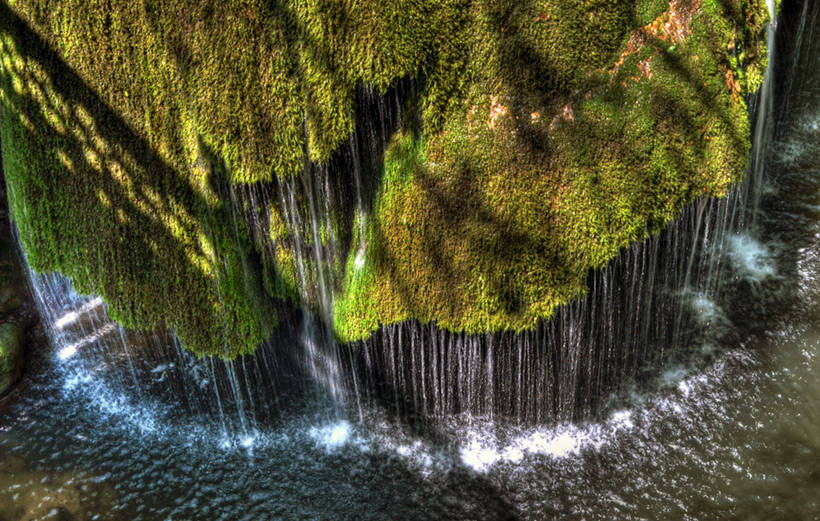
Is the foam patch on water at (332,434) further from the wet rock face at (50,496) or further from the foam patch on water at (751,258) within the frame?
the foam patch on water at (751,258)

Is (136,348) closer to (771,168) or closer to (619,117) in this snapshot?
(619,117)

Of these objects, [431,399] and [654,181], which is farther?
[431,399]

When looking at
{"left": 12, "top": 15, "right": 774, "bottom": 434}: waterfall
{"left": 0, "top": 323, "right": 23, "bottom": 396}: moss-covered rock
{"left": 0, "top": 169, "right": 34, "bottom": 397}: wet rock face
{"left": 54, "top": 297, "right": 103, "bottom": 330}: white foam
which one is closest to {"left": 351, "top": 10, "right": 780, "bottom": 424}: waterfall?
{"left": 12, "top": 15, "right": 774, "bottom": 434}: waterfall

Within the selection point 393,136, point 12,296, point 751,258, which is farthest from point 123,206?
point 751,258

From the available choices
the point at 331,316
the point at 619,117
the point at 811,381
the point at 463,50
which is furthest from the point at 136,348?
the point at 811,381

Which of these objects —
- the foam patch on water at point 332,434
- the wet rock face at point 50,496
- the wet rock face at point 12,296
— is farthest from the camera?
the wet rock face at point 12,296

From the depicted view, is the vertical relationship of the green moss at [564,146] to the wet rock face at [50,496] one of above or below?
above

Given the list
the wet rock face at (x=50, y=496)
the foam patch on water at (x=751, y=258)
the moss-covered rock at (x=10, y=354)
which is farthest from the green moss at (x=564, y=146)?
the moss-covered rock at (x=10, y=354)
